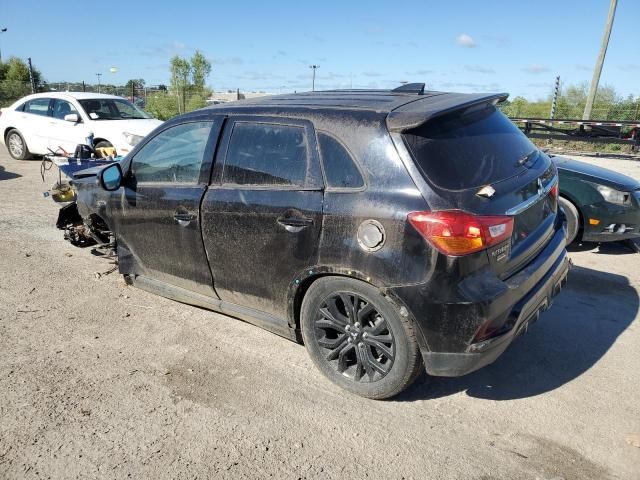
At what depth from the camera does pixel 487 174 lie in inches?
114

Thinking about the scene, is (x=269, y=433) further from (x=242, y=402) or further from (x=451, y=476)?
(x=451, y=476)

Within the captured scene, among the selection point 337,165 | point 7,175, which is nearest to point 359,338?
point 337,165

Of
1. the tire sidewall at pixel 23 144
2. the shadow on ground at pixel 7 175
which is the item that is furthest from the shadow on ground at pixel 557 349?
the tire sidewall at pixel 23 144

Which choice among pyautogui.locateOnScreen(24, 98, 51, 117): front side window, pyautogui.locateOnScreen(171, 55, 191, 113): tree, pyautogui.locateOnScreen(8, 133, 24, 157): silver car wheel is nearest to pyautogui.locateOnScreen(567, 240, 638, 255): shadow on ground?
pyautogui.locateOnScreen(24, 98, 51, 117): front side window

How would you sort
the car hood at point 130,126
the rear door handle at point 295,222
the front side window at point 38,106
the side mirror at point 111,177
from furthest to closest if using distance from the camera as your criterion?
the front side window at point 38,106 < the car hood at point 130,126 < the side mirror at point 111,177 < the rear door handle at point 295,222

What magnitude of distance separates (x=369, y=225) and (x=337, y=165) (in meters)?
0.45

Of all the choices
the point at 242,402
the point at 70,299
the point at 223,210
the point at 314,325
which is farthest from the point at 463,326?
the point at 70,299

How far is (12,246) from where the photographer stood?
6.13 m

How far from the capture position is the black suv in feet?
8.84

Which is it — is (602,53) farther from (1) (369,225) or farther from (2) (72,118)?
(1) (369,225)

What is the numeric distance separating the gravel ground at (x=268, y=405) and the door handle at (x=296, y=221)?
108cm

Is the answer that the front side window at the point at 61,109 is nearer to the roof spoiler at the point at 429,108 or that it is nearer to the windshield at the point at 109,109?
the windshield at the point at 109,109

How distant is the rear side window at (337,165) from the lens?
116 inches

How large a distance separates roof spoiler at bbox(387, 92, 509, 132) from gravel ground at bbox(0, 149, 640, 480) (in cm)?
171
